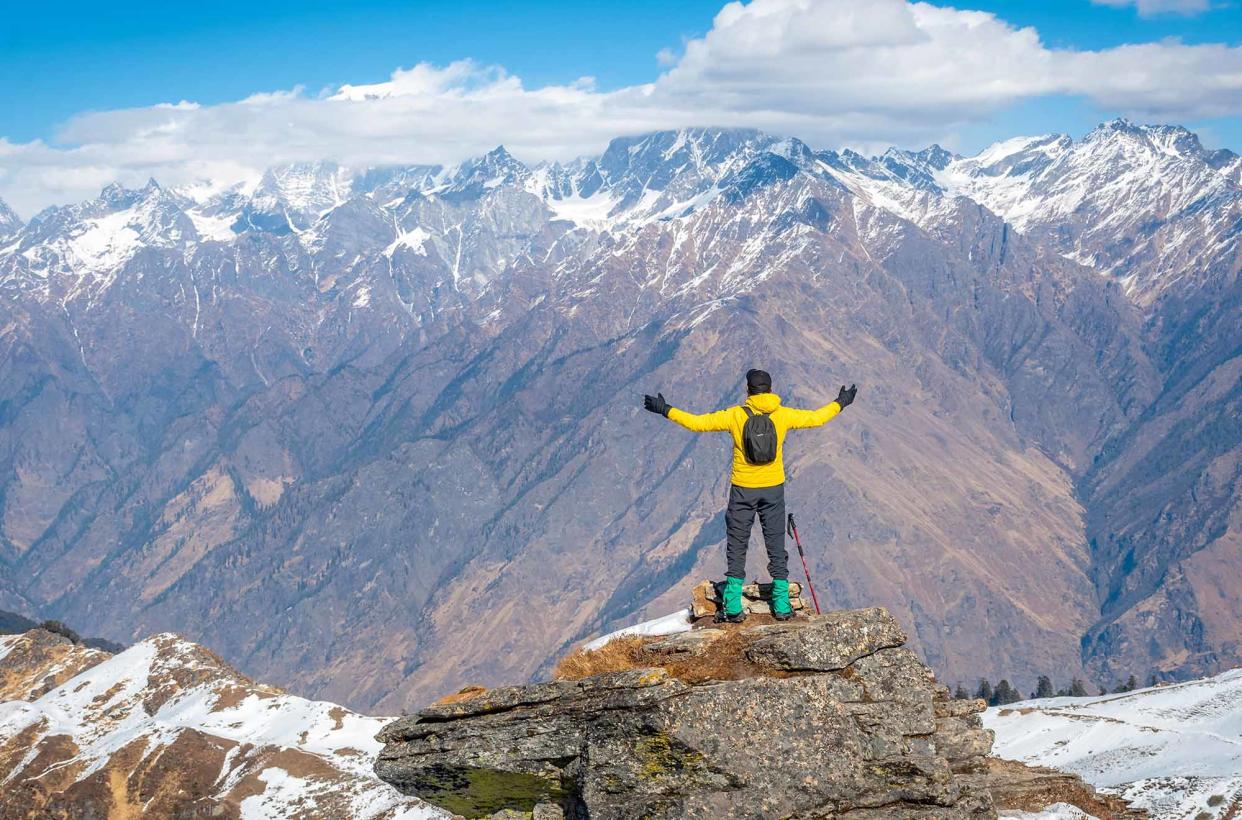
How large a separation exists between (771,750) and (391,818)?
67.0 m

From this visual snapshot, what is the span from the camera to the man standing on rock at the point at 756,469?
32.1 metres

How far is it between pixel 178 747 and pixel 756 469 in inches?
3587

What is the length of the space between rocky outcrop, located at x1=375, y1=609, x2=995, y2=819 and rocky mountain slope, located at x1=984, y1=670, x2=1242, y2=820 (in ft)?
113

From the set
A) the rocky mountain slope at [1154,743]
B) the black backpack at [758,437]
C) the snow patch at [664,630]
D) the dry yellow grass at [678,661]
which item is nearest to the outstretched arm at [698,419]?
the black backpack at [758,437]

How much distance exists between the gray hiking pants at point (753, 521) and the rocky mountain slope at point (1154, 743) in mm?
33288

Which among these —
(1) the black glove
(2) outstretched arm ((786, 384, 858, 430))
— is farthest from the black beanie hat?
(1) the black glove

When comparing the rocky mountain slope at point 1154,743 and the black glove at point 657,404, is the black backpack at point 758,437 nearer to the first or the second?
the black glove at point 657,404

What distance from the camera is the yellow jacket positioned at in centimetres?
3216

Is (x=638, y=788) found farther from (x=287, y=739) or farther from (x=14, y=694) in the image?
(x=14, y=694)

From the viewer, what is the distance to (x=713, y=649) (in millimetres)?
29922

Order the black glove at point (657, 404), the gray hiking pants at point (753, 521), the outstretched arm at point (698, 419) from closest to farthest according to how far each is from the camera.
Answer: the outstretched arm at point (698, 419) → the black glove at point (657, 404) → the gray hiking pants at point (753, 521)

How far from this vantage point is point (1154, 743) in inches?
3615

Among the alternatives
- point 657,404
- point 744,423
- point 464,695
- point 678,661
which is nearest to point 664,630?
point 464,695

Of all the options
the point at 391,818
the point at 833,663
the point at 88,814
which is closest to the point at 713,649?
the point at 833,663
